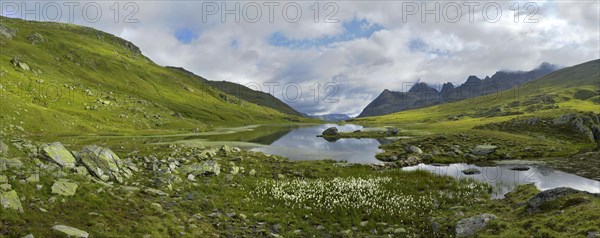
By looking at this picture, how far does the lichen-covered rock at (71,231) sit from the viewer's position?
1242cm

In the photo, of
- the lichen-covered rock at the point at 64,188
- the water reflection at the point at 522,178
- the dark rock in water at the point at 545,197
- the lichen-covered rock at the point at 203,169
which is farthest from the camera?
the water reflection at the point at 522,178

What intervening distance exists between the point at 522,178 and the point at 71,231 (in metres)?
40.3

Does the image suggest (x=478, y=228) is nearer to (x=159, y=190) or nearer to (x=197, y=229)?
(x=197, y=229)

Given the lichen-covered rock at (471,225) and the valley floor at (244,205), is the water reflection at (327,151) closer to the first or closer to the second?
the valley floor at (244,205)

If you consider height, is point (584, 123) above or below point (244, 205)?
above

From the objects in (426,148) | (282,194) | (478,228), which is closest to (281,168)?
(282,194)

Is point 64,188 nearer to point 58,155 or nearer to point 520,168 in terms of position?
point 58,155

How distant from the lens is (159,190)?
22281 millimetres

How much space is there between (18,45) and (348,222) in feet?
693

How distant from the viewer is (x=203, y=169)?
28969 millimetres

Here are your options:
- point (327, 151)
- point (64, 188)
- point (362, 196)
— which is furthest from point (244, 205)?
point (327, 151)

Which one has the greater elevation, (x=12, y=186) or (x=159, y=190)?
(x=12, y=186)

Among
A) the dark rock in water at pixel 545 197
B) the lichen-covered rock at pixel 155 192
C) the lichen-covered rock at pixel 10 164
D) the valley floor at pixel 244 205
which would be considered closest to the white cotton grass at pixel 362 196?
the valley floor at pixel 244 205

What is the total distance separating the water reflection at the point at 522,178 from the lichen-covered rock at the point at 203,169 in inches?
948
